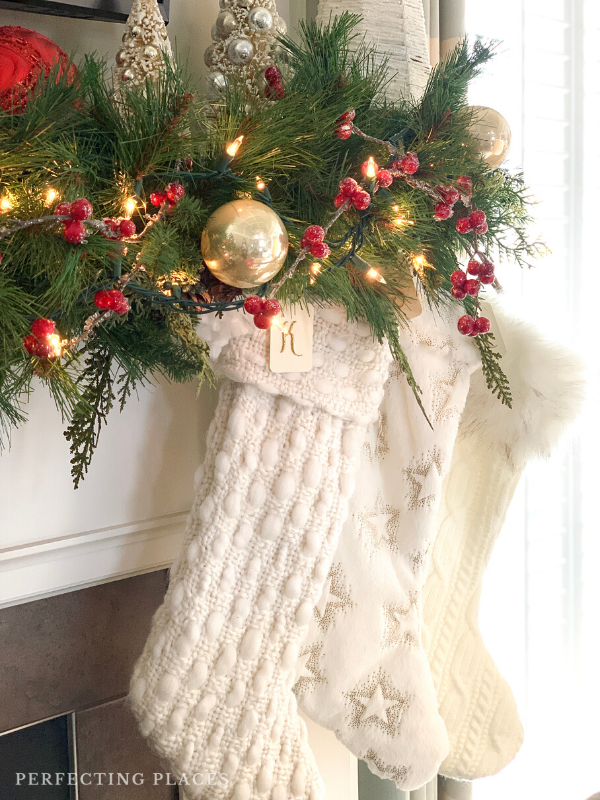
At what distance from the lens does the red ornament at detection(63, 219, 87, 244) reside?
42 cm

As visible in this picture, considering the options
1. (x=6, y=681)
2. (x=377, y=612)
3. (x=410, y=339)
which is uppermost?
(x=410, y=339)

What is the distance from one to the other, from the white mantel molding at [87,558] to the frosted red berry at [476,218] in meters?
0.51

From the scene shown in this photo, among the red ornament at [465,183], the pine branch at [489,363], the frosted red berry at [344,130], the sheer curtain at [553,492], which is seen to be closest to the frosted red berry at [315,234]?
the frosted red berry at [344,130]

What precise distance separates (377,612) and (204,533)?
0.26 meters

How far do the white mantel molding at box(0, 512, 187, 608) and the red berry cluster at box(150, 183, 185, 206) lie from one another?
42 centimetres

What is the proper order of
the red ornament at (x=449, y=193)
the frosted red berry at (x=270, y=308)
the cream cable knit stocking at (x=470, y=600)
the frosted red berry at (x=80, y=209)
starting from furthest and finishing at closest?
the cream cable knit stocking at (x=470, y=600)
the red ornament at (x=449, y=193)
the frosted red berry at (x=270, y=308)
the frosted red berry at (x=80, y=209)

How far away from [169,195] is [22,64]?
16 centimetres

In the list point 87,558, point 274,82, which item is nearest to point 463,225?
point 274,82

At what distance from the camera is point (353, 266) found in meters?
0.65

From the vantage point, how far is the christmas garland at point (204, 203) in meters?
0.45

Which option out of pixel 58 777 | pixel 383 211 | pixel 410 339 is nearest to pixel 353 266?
pixel 383 211

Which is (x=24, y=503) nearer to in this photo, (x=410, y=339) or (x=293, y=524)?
(x=293, y=524)

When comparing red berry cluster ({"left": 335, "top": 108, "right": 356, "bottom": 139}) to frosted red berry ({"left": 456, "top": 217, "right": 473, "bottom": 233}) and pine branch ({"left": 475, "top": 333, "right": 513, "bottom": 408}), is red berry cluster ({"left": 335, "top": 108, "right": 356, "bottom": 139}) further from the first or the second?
pine branch ({"left": 475, "top": 333, "right": 513, "bottom": 408})

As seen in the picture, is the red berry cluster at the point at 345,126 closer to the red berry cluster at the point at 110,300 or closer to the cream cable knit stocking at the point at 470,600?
the red berry cluster at the point at 110,300
